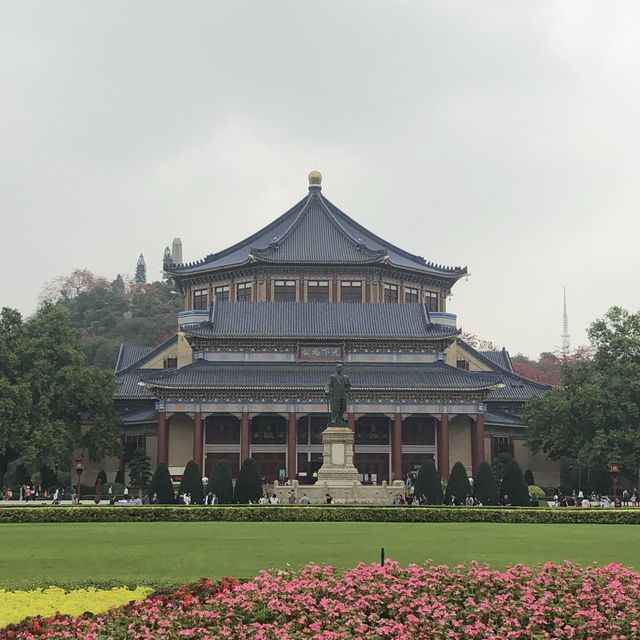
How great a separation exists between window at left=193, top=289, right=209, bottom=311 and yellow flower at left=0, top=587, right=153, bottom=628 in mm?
67387

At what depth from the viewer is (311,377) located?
70375 mm

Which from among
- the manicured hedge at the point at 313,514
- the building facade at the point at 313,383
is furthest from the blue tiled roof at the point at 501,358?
the manicured hedge at the point at 313,514

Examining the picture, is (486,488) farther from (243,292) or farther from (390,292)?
(243,292)

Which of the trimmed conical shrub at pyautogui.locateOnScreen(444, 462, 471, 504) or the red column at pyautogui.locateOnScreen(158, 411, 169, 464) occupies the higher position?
the red column at pyautogui.locateOnScreen(158, 411, 169, 464)

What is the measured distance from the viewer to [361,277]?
81812 millimetres

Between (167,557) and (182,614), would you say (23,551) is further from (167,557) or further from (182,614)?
(182,614)

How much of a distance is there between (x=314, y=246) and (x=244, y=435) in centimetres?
2146

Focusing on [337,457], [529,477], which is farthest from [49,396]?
[529,477]

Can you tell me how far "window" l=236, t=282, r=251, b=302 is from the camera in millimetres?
82688

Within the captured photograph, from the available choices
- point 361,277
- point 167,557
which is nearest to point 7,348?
point 361,277

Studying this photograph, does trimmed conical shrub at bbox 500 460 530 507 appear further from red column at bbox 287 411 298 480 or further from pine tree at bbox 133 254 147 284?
pine tree at bbox 133 254 147 284

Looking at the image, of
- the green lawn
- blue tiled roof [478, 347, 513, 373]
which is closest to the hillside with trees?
blue tiled roof [478, 347, 513, 373]

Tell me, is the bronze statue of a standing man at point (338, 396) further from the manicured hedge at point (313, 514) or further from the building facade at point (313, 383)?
the building facade at point (313, 383)

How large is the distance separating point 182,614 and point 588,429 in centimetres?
5224
